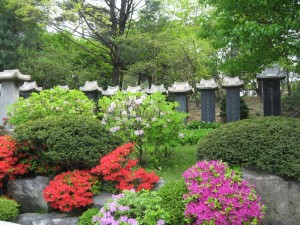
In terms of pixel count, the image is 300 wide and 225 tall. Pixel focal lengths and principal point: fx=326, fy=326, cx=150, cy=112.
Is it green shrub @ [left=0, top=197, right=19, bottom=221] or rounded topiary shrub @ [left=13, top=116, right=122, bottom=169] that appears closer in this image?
green shrub @ [left=0, top=197, right=19, bottom=221]

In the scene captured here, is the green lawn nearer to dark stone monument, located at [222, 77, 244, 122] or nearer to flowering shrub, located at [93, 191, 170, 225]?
flowering shrub, located at [93, 191, 170, 225]

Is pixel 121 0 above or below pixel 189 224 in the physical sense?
above

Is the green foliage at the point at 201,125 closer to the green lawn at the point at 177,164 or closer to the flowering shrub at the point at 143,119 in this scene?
the green lawn at the point at 177,164

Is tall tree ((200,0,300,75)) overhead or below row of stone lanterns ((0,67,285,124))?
overhead

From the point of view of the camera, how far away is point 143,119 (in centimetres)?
617

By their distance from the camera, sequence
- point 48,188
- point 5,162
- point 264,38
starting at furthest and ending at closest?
point 264,38 < point 5,162 < point 48,188

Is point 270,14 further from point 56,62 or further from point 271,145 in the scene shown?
point 56,62

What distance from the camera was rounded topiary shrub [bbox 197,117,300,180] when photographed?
4.50m

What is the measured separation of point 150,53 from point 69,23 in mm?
4963

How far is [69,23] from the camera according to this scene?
18781 millimetres

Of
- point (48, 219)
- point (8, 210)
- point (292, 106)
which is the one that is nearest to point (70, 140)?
point (48, 219)

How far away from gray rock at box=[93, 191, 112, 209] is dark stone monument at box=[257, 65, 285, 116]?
24.9 ft

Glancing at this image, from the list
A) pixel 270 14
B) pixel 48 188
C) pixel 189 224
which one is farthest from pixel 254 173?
pixel 270 14

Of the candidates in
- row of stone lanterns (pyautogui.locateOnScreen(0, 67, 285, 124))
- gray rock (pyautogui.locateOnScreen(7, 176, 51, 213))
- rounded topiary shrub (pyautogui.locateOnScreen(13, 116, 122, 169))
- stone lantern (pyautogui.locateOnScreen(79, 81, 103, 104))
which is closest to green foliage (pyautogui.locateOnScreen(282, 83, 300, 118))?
row of stone lanterns (pyautogui.locateOnScreen(0, 67, 285, 124))
